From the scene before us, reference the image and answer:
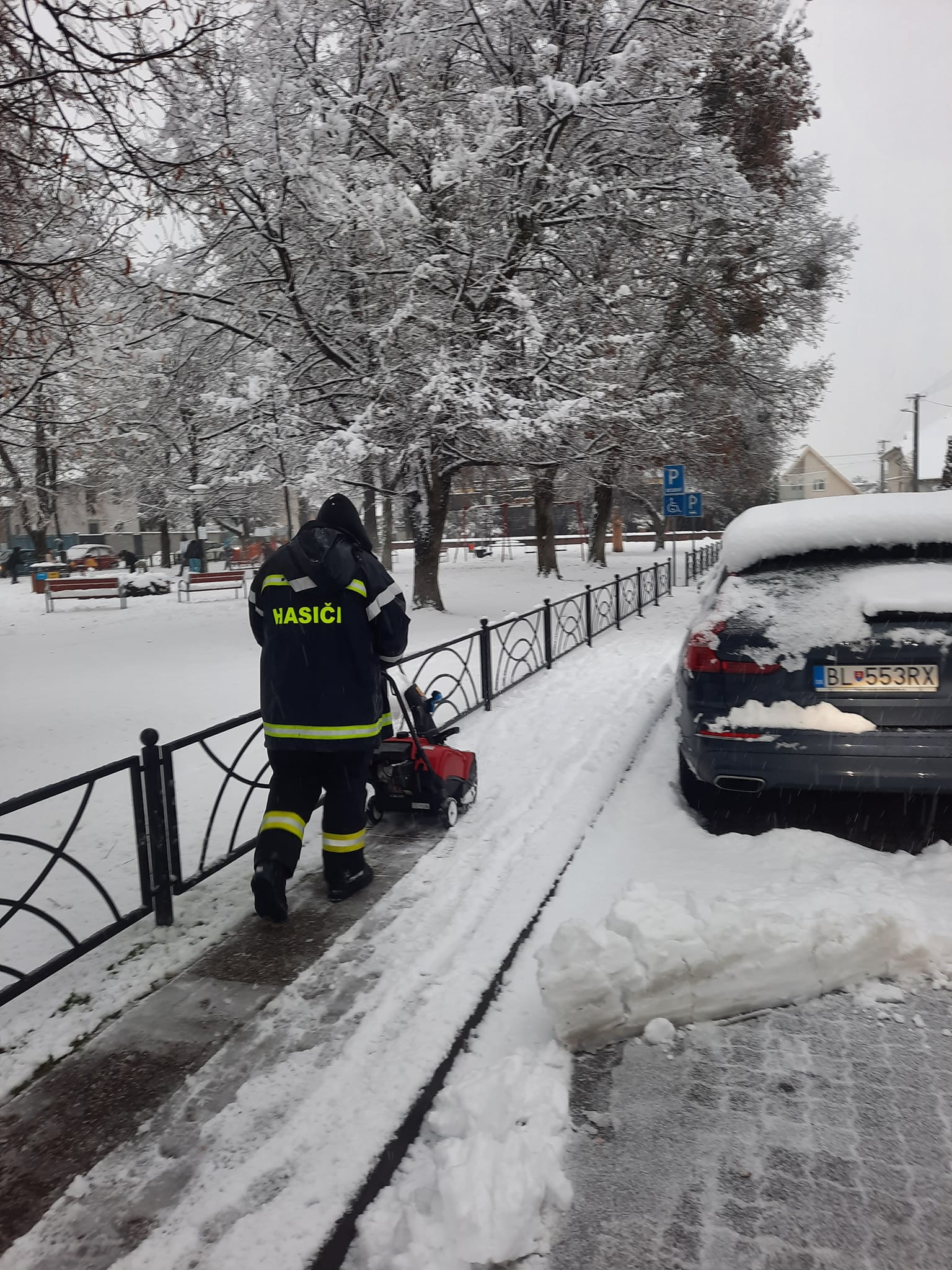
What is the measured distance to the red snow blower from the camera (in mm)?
4996

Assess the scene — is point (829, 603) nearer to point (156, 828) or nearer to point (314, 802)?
point (314, 802)

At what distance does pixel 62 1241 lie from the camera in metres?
2.25

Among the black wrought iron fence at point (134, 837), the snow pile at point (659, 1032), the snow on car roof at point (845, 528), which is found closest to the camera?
the snow pile at point (659, 1032)

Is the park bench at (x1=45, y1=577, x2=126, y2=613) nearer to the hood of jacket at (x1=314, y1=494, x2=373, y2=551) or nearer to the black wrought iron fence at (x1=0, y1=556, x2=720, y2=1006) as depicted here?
the black wrought iron fence at (x1=0, y1=556, x2=720, y2=1006)

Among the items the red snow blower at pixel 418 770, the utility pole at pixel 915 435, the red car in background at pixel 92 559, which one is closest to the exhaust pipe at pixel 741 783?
the red snow blower at pixel 418 770

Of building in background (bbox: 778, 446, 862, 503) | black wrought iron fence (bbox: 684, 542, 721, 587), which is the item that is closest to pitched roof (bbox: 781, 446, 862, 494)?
building in background (bbox: 778, 446, 862, 503)

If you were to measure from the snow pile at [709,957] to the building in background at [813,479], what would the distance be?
88101 millimetres

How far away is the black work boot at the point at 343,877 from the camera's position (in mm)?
4180

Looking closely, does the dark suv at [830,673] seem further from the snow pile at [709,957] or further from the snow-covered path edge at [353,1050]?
the snow-covered path edge at [353,1050]

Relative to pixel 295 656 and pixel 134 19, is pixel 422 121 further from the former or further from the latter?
pixel 295 656

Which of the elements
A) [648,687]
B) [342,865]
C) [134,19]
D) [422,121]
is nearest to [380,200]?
[422,121]

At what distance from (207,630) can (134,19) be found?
12.0 m

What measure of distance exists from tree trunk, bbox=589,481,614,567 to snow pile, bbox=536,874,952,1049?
25.8 metres

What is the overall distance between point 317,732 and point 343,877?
2.63ft
